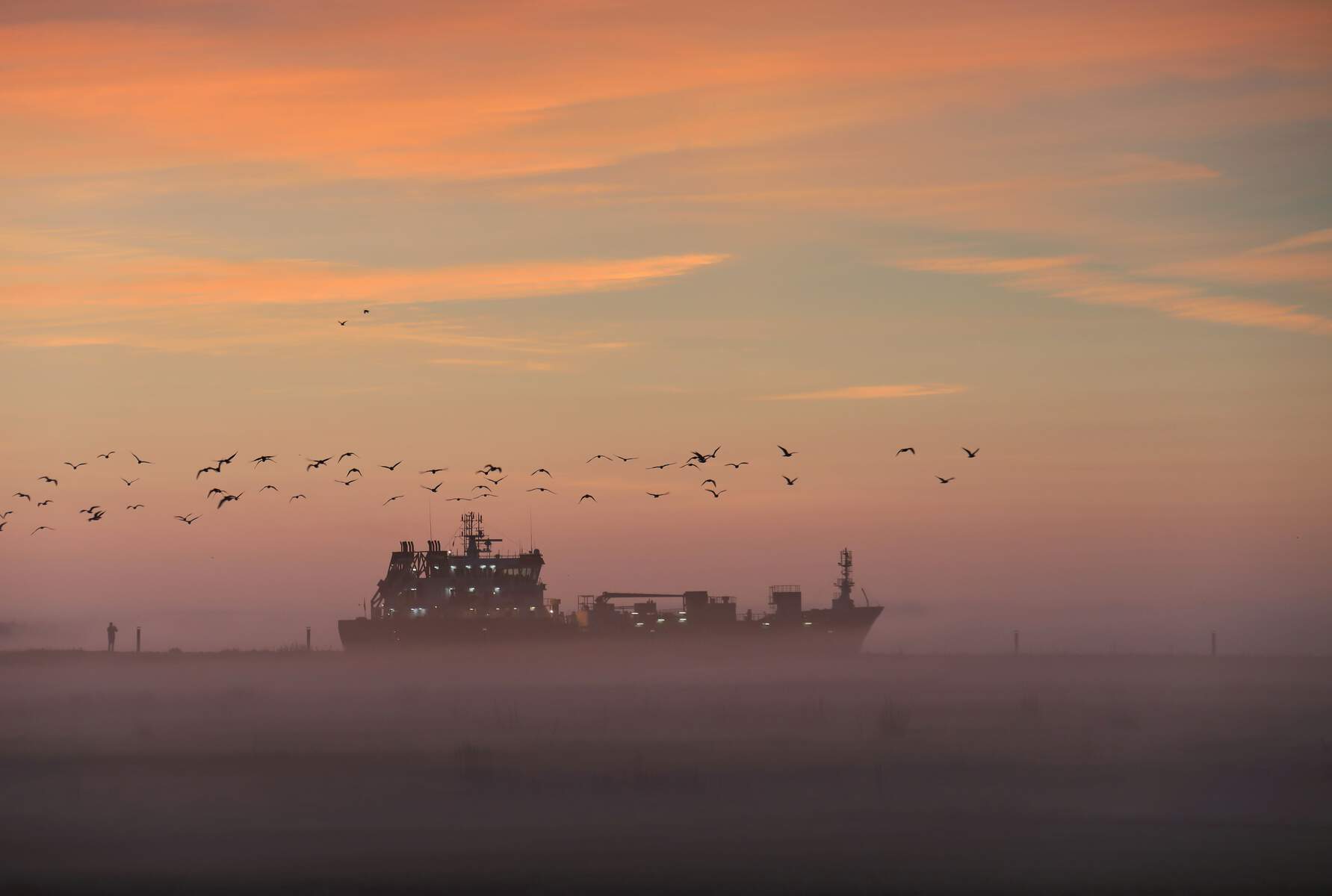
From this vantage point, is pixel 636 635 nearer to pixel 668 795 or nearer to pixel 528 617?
pixel 528 617

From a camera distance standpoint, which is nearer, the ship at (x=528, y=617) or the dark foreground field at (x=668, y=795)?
the dark foreground field at (x=668, y=795)

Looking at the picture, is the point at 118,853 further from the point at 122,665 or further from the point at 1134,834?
the point at 122,665

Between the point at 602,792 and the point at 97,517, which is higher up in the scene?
the point at 97,517

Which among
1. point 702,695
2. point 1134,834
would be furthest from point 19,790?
point 702,695

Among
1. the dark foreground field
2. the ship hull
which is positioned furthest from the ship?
the dark foreground field

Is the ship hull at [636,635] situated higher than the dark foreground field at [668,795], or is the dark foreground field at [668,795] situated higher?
the ship hull at [636,635]

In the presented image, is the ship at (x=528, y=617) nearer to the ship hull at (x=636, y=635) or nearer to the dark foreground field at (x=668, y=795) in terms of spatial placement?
the ship hull at (x=636, y=635)

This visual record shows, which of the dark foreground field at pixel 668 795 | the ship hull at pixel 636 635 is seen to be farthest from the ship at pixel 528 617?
the dark foreground field at pixel 668 795

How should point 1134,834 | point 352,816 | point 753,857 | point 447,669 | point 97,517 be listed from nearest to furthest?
point 753,857 → point 1134,834 → point 352,816 → point 97,517 → point 447,669
